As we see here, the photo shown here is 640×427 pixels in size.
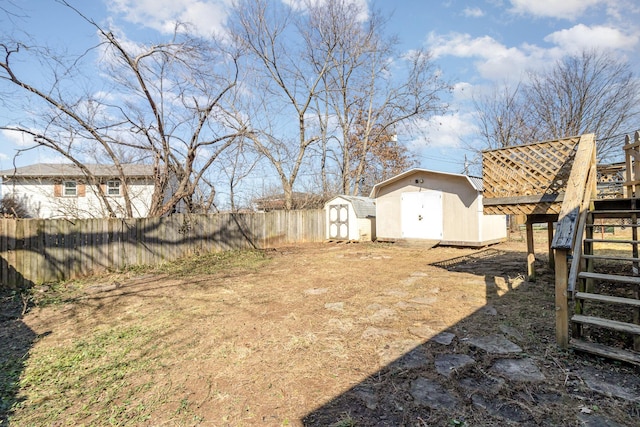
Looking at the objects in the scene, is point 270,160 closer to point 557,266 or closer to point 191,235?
point 191,235

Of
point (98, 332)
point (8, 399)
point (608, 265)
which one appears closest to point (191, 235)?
point (98, 332)

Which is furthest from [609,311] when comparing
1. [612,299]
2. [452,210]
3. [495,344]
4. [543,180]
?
[452,210]

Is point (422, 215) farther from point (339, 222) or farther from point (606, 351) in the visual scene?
point (606, 351)

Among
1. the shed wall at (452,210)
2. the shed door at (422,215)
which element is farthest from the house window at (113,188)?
the shed door at (422,215)

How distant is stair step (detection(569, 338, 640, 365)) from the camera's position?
7.88 ft

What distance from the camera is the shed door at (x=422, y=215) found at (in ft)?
36.2

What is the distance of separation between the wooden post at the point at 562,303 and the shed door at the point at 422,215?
8365 millimetres

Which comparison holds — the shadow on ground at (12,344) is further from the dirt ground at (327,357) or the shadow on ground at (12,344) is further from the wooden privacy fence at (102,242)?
the wooden privacy fence at (102,242)

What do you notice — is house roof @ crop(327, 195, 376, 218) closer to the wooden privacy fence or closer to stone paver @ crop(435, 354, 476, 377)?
the wooden privacy fence

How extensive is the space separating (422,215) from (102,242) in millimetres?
9825

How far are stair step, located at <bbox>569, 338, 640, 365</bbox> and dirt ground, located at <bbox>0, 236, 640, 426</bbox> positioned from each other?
0.31ft

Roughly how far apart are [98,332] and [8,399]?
1.33 meters

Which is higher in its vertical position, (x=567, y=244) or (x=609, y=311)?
(x=567, y=244)

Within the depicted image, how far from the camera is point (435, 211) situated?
437 inches
